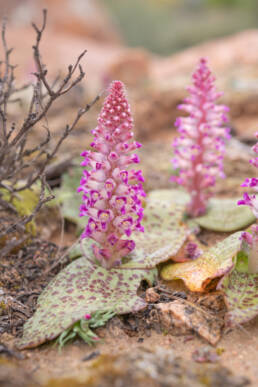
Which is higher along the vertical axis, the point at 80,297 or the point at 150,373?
the point at 80,297

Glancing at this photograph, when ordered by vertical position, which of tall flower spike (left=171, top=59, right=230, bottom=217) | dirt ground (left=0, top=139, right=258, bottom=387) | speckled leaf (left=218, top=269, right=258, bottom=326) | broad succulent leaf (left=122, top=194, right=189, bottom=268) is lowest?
dirt ground (left=0, top=139, right=258, bottom=387)

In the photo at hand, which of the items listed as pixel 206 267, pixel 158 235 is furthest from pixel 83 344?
pixel 158 235

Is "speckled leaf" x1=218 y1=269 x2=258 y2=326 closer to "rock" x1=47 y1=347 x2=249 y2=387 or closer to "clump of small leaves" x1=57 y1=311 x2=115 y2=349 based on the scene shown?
"rock" x1=47 y1=347 x2=249 y2=387

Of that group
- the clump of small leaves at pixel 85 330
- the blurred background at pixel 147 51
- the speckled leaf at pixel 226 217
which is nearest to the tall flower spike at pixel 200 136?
the speckled leaf at pixel 226 217

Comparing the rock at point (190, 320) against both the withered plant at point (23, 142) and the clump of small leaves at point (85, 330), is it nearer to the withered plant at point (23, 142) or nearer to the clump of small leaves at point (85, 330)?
the clump of small leaves at point (85, 330)

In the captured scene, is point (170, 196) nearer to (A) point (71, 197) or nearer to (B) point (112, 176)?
(A) point (71, 197)

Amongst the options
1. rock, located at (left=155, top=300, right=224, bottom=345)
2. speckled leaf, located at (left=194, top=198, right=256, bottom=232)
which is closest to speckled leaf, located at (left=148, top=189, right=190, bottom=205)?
speckled leaf, located at (left=194, top=198, right=256, bottom=232)
